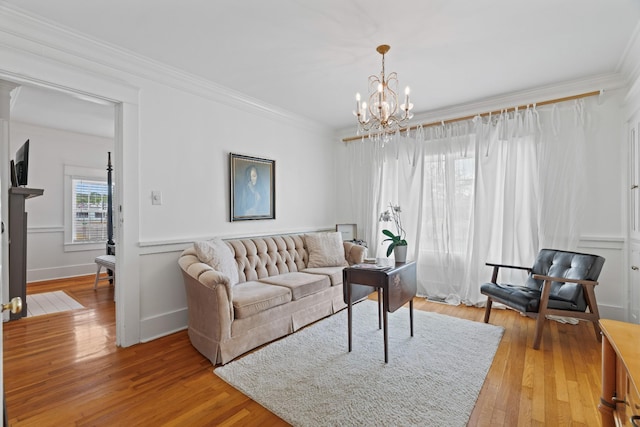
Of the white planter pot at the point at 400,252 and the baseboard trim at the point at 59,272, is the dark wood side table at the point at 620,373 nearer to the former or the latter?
the white planter pot at the point at 400,252

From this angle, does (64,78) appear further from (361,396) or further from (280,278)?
(361,396)

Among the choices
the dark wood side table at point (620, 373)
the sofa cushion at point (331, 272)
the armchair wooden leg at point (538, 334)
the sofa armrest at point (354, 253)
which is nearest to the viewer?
the dark wood side table at point (620, 373)

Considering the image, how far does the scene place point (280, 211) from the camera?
14.1 feet

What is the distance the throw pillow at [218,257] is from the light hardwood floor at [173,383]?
2.28ft

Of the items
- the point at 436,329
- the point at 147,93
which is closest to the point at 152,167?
the point at 147,93

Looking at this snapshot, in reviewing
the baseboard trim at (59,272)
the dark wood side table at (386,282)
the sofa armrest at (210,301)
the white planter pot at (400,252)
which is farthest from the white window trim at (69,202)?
the white planter pot at (400,252)

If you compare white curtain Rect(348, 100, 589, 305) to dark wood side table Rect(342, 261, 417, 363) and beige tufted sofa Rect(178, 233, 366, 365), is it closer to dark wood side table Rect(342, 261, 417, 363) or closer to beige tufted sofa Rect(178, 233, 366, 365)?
beige tufted sofa Rect(178, 233, 366, 365)

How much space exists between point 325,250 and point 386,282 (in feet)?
5.13

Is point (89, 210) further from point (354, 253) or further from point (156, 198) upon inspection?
point (354, 253)

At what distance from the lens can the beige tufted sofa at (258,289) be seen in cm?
244

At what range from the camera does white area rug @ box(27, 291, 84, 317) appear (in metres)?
3.69

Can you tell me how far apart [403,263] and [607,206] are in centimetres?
224

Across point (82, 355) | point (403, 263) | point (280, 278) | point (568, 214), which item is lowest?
point (82, 355)

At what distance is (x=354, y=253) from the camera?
4.11 metres
